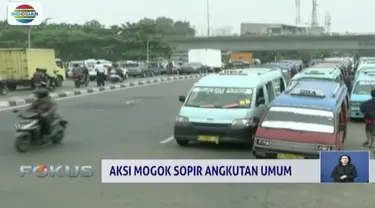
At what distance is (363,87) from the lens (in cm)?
1883

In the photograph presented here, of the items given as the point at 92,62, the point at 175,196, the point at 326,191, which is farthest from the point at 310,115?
the point at 92,62

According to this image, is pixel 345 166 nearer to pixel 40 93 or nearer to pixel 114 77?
pixel 40 93

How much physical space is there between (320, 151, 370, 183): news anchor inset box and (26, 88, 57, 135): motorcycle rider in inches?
259

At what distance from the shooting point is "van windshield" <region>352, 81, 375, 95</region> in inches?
728

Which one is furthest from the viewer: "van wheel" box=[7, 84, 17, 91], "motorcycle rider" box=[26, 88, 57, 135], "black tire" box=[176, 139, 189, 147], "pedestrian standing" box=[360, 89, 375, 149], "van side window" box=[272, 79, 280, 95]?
"van wheel" box=[7, 84, 17, 91]

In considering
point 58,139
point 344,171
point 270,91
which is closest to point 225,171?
point 344,171

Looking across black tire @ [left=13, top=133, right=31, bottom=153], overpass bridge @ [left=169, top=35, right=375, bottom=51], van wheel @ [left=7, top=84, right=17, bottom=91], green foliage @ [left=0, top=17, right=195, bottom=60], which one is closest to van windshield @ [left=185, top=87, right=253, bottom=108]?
black tire @ [left=13, top=133, right=31, bottom=153]

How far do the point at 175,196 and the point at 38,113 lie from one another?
4.59 m

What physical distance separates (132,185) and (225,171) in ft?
5.41

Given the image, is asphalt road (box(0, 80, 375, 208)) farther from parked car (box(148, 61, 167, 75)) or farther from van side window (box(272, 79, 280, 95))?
parked car (box(148, 61, 167, 75))

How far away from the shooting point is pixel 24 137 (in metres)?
10.6

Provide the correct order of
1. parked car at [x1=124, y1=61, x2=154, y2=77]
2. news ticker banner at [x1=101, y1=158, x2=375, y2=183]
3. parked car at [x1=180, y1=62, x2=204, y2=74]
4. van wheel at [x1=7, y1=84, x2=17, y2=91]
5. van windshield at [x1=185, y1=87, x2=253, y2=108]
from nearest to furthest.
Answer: news ticker banner at [x1=101, y1=158, x2=375, y2=183], van windshield at [x1=185, y1=87, x2=253, y2=108], van wheel at [x1=7, y1=84, x2=17, y2=91], parked car at [x1=124, y1=61, x2=154, y2=77], parked car at [x1=180, y1=62, x2=204, y2=74]

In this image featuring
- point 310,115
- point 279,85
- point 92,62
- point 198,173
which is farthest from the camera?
point 92,62

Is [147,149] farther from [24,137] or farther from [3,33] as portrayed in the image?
[3,33]
